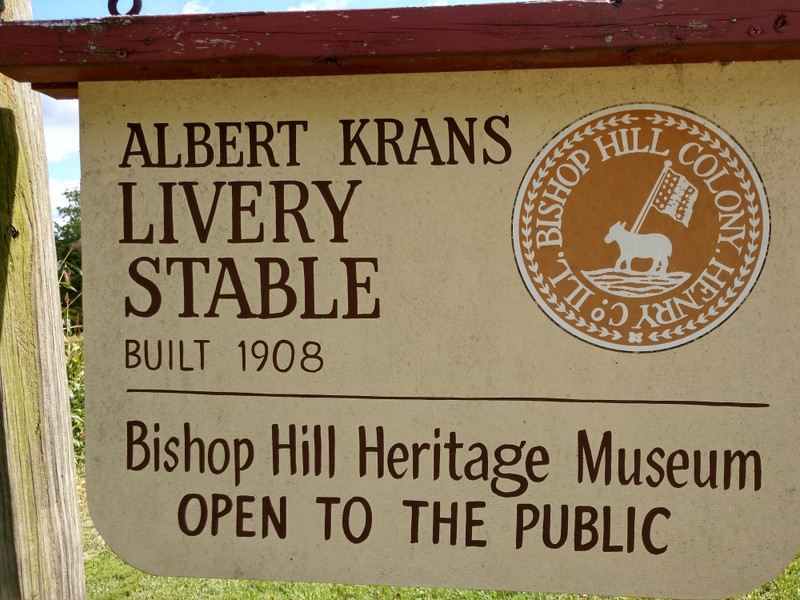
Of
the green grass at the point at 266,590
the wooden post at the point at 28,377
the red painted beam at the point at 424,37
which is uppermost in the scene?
the red painted beam at the point at 424,37

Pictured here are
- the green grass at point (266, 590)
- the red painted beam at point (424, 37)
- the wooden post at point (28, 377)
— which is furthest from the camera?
the green grass at point (266, 590)

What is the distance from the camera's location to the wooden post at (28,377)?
2006 mm

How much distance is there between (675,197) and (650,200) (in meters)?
0.08

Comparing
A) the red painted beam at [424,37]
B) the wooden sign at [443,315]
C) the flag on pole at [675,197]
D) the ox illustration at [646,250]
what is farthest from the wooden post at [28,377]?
the flag on pole at [675,197]

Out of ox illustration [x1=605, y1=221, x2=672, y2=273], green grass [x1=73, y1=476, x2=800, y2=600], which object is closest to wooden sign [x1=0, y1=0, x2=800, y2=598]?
ox illustration [x1=605, y1=221, x2=672, y2=273]

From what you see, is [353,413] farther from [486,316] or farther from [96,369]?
[96,369]

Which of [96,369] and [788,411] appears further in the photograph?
[96,369]

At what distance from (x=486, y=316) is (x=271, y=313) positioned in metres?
0.71

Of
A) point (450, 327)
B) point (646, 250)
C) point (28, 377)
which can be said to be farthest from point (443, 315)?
point (28, 377)

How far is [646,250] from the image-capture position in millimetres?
2014

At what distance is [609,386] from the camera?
2.04 meters

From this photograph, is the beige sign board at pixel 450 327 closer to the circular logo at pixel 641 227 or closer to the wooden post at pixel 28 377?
the circular logo at pixel 641 227

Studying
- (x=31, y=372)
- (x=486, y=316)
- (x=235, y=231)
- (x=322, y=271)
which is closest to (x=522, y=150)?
(x=486, y=316)

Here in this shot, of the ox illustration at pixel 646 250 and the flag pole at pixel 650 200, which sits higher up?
the flag pole at pixel 650 200
